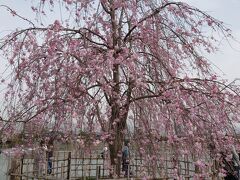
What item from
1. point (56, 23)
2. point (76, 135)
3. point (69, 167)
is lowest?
point (69, 167)

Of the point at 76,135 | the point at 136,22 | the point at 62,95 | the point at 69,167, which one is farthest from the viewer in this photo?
the point at 69,167

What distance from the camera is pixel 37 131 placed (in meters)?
4.58

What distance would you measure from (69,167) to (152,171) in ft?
11.8

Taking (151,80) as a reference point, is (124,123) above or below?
below

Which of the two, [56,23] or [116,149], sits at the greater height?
[56,23]

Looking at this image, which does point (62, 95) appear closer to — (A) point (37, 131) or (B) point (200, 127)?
(A) point (37, 131)

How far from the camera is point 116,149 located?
4723mm

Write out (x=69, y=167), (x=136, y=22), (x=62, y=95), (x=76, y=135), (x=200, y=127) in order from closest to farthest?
(x=200, y=127), (x=62, y=95), (x=76, y=135), (x=136, y=22), (x=69, y=167)

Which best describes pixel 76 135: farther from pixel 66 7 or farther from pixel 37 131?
pixel 66 7

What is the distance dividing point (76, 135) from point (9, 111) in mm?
960

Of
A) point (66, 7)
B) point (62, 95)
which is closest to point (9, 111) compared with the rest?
point (62, 95)

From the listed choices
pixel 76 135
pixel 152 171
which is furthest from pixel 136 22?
pixel 152 171

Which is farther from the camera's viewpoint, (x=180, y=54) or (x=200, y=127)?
(x=180, y=54)

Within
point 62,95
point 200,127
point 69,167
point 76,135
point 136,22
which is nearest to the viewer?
point 200,127
